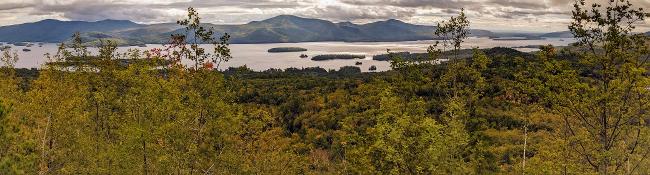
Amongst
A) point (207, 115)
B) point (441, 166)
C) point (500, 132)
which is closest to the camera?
point (441, 166)

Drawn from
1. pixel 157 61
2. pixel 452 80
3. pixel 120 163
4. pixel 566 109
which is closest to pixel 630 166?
pixel 566 109

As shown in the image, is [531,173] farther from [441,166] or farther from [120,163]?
[120,163]

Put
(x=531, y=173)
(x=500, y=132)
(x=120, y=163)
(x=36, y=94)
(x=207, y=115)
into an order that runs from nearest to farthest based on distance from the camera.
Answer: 1. (x=531, y=173)
2. (x=207, y=115)
3. (x=120, y=163)
4. (x=36, y=94)
5. (x=500, y=132)

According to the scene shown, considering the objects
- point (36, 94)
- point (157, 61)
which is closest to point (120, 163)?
point (157, 61)

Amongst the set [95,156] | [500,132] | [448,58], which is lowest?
[500,132]

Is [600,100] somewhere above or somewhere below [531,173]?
above

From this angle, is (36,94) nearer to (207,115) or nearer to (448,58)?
(207,115)

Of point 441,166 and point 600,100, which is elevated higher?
point 600,100

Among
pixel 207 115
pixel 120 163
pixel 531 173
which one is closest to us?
pixel 531 173

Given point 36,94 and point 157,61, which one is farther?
point 36,94
